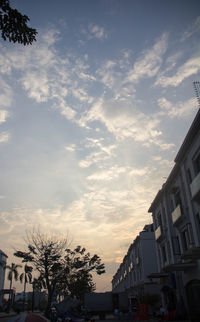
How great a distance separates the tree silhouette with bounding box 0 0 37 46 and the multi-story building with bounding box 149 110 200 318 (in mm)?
11687

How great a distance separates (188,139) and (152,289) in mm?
27661

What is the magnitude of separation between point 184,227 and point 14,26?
18.7m

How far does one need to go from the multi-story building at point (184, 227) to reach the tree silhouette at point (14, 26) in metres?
11.7

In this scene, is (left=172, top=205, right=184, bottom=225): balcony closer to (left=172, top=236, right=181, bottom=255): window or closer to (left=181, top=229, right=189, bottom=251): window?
(left=181, top=229, right=189, bottom=251): window

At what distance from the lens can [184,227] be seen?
2020 cm

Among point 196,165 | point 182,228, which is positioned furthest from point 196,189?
point 182,228

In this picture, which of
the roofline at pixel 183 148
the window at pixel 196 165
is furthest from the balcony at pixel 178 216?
the window at pixel 196 165

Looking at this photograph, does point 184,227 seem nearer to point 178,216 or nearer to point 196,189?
point 178,216

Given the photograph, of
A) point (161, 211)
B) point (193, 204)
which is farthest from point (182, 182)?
point (161, 211)

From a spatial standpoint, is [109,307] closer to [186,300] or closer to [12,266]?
[186,300]

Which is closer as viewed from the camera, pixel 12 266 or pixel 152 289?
pixel 152 289

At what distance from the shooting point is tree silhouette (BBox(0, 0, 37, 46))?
616 cm

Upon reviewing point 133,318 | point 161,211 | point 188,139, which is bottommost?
point 133,318

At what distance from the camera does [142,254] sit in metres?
39.2
